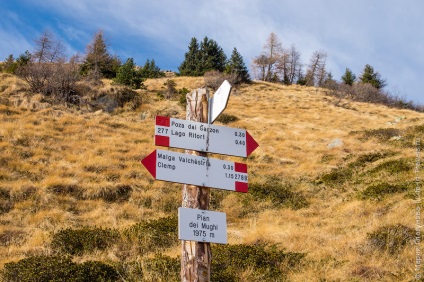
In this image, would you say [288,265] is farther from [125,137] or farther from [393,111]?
[393,111]

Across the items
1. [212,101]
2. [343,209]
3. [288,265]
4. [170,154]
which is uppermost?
[212,101]

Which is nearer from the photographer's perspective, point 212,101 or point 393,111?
point 212,101

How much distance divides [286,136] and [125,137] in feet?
29.2

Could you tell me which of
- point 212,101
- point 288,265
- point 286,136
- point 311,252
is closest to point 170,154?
point 212,101

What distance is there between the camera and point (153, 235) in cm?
890

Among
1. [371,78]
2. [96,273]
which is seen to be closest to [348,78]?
[371,78]

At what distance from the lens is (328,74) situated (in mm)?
63562

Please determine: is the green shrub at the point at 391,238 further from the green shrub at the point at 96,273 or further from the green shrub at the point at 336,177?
the green shrub at the point at 336,177

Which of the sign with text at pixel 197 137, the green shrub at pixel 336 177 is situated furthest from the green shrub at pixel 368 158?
the sign with text at pixel 197 137

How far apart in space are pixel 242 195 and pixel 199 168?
29.9 ft

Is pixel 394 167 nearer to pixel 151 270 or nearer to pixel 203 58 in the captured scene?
pixel 151 270

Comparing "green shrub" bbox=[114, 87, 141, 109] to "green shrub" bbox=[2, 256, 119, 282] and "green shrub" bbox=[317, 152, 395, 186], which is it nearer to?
"green shrub" bbox=[317, 152, 395, 186]

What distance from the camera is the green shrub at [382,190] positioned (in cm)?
1173

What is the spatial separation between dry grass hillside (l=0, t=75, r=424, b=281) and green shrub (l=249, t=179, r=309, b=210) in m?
0.05
